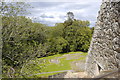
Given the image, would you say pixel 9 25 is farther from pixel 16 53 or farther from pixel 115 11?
pixel 115 11

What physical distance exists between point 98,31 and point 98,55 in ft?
1.77

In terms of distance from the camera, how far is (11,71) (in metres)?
5.29

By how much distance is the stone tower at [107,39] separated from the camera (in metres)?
1.93

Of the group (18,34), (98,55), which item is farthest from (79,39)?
(98,55)

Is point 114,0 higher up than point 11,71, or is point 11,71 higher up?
point 114,0

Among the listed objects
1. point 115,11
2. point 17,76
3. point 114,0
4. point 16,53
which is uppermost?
point 114,0

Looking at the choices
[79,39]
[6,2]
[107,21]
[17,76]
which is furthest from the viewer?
[79,39]

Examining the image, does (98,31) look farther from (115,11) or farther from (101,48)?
(115,11)

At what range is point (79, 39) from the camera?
20828 mm

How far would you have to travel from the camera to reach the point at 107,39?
2.21 meters

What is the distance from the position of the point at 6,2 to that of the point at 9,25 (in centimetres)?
116

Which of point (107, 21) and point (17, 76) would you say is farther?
point (17, 76)

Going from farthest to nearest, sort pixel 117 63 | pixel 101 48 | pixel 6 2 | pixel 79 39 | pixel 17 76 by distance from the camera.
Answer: pixel 79 39, pixel 6 2, pixel 17 76, pixel 101 48, pixel 117 63

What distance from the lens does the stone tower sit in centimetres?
193
